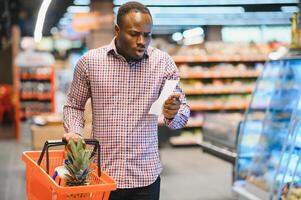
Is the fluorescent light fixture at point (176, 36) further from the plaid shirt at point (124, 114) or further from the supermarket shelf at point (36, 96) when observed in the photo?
the plaid shirt at point (124, 114)

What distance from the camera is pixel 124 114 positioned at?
2668 millimetres

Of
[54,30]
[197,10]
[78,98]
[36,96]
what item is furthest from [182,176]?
[54,30]

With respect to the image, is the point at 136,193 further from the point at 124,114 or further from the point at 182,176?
the point at 182,176

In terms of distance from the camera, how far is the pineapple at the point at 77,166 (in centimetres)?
223

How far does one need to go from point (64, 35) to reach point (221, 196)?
57.2 feet

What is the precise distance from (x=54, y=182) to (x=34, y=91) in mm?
11223

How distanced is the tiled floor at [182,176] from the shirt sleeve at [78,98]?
4328 millimetres

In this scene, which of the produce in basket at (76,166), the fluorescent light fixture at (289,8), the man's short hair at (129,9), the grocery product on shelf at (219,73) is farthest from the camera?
the fluorescent light fixture at (289,8)

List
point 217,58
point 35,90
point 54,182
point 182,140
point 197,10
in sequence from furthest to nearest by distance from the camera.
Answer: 1. point 197,10
2. point 35,90
3. point 217,58
4. point 182,140
5. point 54,182

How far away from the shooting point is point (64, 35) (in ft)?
76.2

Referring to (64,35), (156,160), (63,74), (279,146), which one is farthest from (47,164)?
Result: (64,35)

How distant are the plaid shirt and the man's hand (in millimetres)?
147

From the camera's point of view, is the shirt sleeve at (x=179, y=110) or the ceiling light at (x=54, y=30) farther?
the ceiling light at (x=54, y=30)

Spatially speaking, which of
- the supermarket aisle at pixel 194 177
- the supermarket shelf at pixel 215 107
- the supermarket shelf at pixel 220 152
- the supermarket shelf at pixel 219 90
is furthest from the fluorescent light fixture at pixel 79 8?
the supermarket shelf at pixel 220 152
